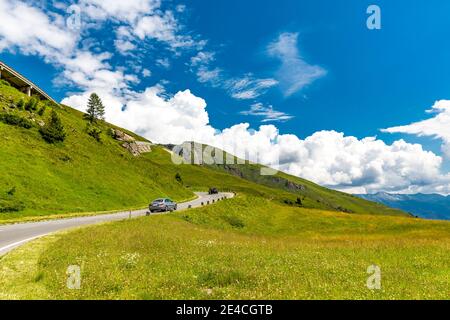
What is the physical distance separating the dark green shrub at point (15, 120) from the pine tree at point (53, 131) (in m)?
2.55

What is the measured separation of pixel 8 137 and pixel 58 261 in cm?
4899

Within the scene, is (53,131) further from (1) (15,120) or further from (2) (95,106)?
(2) (95,106)

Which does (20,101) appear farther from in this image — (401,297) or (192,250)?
(401,297)

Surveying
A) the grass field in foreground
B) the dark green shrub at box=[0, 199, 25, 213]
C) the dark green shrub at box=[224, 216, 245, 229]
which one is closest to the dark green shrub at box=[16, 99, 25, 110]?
the dark green shrub at box=[0, 199, 25, 213]

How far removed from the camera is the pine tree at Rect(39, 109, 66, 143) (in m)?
66.5

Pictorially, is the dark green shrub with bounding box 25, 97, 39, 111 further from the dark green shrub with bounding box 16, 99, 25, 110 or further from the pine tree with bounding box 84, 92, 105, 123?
the pine tree with bounding box 84, 92, 105, 123

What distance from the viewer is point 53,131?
67.7 m

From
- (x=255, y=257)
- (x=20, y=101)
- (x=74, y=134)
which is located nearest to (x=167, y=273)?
(x=255, y=257)

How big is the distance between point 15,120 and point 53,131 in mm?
6568

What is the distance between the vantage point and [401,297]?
35.4ft

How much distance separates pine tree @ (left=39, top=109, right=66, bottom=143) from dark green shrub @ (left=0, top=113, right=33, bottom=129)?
2546mm

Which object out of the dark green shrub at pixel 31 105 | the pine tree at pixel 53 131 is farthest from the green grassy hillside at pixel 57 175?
the pine tree at pixel 53 131

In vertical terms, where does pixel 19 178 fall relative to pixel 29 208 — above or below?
above
